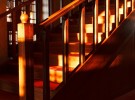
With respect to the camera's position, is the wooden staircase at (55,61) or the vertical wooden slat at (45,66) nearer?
the vertical wooden slat at (45,66)

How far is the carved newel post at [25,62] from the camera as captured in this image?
2.14 meters

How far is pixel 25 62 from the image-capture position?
7.09ft

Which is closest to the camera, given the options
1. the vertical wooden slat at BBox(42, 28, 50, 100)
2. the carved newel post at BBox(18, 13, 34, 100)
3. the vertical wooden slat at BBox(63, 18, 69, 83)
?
the carved newel post at BBox(18, 13, 34, 100)

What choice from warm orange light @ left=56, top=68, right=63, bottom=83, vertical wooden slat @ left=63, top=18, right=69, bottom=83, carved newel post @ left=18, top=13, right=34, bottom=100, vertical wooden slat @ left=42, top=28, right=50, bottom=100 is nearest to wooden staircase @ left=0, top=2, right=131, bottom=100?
warm orange light @ left=56, top=68, right=63, bottom=83

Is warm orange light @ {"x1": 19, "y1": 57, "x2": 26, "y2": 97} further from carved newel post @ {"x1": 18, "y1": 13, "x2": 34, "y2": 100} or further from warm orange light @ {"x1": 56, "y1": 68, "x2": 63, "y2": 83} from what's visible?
warm orange light @ {"x1": 56, "y1": 68, "x2": 63, "y2": 83}

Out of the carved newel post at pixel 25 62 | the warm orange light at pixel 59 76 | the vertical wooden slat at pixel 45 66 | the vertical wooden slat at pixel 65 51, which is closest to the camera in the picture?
the carved newel post at pixel 25 62

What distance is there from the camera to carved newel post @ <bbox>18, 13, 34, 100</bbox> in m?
2.14

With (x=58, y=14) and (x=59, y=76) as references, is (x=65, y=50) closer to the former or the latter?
(x=58, y=14)

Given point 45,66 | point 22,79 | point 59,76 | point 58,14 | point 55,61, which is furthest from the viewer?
point 55,61

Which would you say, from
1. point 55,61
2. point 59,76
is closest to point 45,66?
point 59,76

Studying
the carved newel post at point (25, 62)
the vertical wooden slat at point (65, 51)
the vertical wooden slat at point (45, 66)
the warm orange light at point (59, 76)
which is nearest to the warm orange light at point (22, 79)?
the carved newel post at point (25, 62)

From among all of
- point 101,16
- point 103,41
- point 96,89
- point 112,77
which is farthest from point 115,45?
point 101,16

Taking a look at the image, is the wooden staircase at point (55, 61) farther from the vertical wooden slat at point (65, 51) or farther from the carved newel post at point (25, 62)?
the carved newel post at point (25, 62)

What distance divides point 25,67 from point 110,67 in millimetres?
1371
